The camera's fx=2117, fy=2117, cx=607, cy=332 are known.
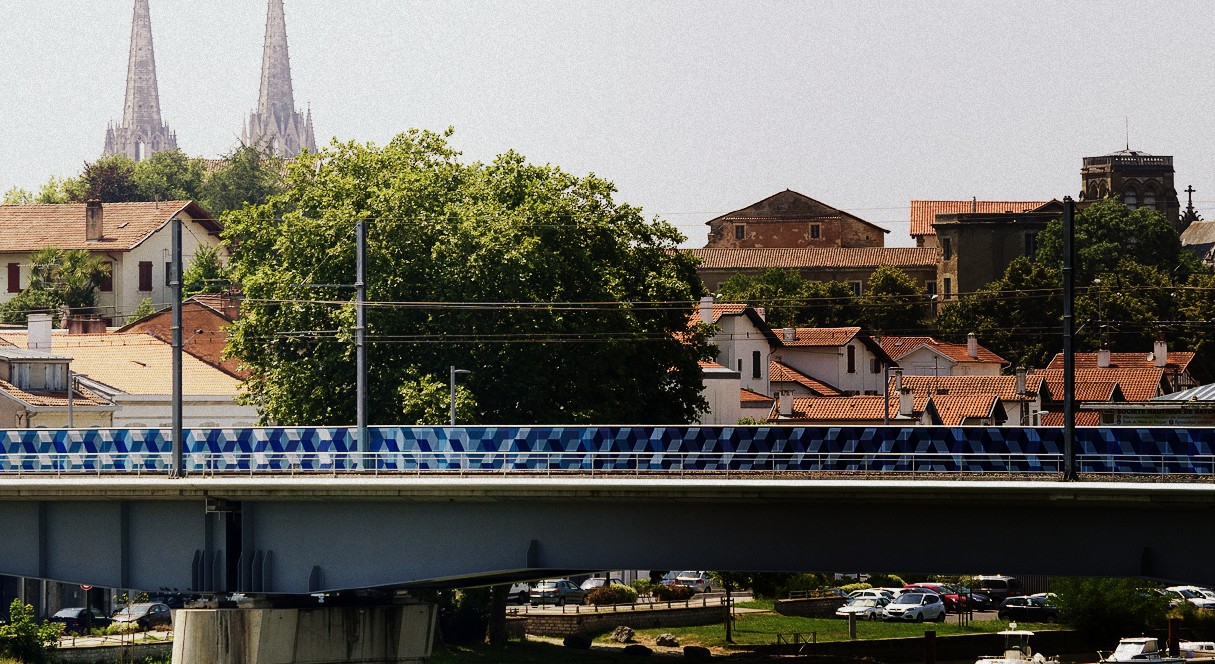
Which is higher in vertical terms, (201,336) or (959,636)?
(201,336)

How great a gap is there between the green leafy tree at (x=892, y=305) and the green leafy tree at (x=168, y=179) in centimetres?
6263

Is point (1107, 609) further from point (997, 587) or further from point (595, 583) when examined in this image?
point (595, 583)

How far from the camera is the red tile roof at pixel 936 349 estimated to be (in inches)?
4843

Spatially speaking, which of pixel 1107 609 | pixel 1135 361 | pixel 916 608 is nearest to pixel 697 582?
pixel 916 608

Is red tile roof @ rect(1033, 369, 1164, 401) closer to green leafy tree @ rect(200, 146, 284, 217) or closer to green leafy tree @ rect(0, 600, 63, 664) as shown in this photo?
green leafy tree @ rect(0, 600, 63, 664)

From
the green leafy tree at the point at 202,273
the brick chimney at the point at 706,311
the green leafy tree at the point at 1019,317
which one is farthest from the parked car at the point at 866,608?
the green leafy tree at the point at 1019,317

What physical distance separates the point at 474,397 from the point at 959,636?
67.0 feet

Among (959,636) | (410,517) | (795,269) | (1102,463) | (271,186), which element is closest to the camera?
(1102,463)

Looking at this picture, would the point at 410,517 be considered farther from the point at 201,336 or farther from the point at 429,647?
the point at 201,336

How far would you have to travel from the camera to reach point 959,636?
7538 centimetres

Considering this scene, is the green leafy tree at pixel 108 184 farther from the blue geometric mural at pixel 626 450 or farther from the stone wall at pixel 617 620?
the blue geometric mural at pixel 626 450

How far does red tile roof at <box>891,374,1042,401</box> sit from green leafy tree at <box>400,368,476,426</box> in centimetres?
3955

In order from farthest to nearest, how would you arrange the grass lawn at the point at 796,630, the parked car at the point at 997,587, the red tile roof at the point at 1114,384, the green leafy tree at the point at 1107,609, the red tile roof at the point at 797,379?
the red tile roof at the point at 797,379
the red tile roof at the point at 1114,384
the parked car at the point at 997,587
the green leafy tree at the point at 1107,609
the grass lawn at the point at 796,630

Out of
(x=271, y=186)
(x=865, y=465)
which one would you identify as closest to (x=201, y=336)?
(x=865, y=465)
